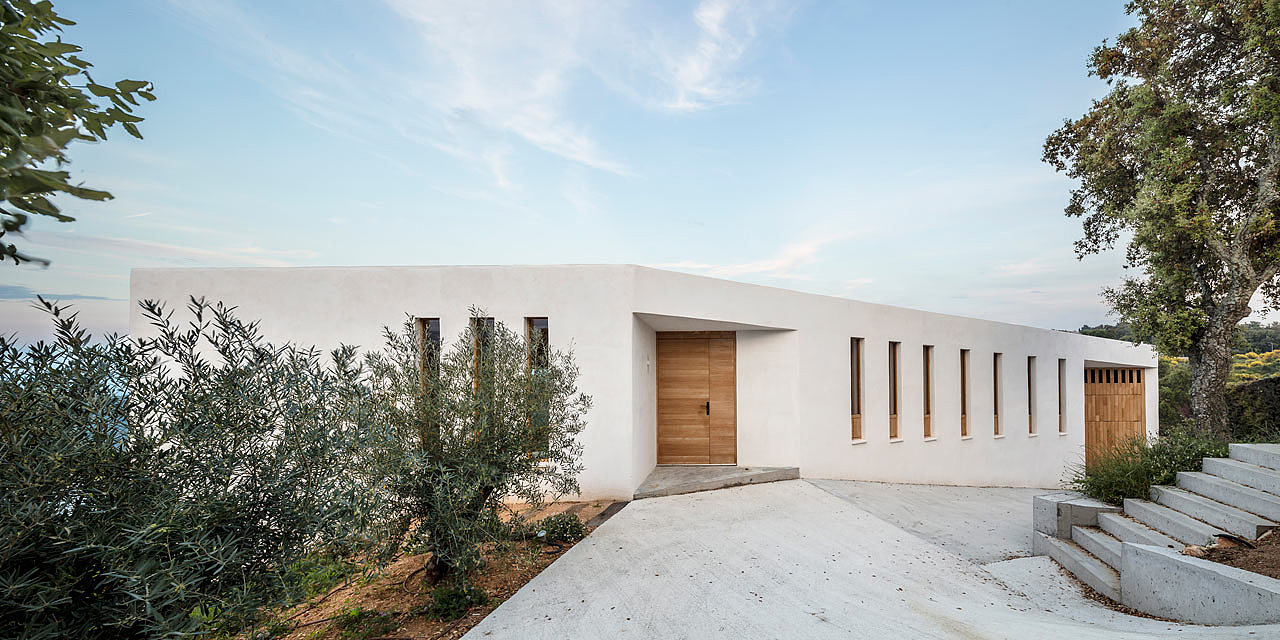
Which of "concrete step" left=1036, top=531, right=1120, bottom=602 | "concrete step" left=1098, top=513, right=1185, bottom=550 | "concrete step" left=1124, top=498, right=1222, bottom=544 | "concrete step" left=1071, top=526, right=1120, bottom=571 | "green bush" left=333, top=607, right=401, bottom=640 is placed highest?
"concrete step" left=1124, top=498, right=1222, bottom=544

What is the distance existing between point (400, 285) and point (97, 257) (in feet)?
14.5

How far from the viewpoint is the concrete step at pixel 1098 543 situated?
5.79m

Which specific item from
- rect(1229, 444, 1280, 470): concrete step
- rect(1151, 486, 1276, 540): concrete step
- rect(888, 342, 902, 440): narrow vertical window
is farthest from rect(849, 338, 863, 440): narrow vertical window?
rect(1229, 444, 1280, 470): concrete step

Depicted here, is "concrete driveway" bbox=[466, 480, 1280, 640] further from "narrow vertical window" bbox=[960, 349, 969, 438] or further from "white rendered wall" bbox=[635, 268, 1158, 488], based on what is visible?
"narrow vertical window" bbox=[960, 349, 969, 438]

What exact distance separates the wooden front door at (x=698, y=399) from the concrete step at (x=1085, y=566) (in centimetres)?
474

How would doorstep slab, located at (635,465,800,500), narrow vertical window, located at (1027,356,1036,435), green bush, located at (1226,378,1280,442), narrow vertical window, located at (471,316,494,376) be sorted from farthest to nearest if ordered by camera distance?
1. narrow vertical window, located at (1027,356,1036,435)
2. green bush, located at (1226,378,1280,442)
3. doorstep slab, located at (635,465,800,500)
4. narrow vertical window, located at (471,316,494,376)

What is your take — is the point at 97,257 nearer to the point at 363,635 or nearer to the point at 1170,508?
the point at 363,635

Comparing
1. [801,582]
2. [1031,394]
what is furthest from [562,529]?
[1031,394]

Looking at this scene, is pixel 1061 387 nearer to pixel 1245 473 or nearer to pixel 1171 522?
A: pixel 1245 473

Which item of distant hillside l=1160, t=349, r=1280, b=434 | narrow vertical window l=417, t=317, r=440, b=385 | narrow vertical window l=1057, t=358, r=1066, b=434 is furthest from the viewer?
narrow vertical window l=1057, t=358, r=1066, b=434

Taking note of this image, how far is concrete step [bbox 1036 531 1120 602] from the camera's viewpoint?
17.7ft

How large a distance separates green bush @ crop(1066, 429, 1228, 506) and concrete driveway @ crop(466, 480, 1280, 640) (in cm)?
116

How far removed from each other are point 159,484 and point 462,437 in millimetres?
2346

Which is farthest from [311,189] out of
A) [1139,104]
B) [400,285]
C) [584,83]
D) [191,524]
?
[1139,104]
